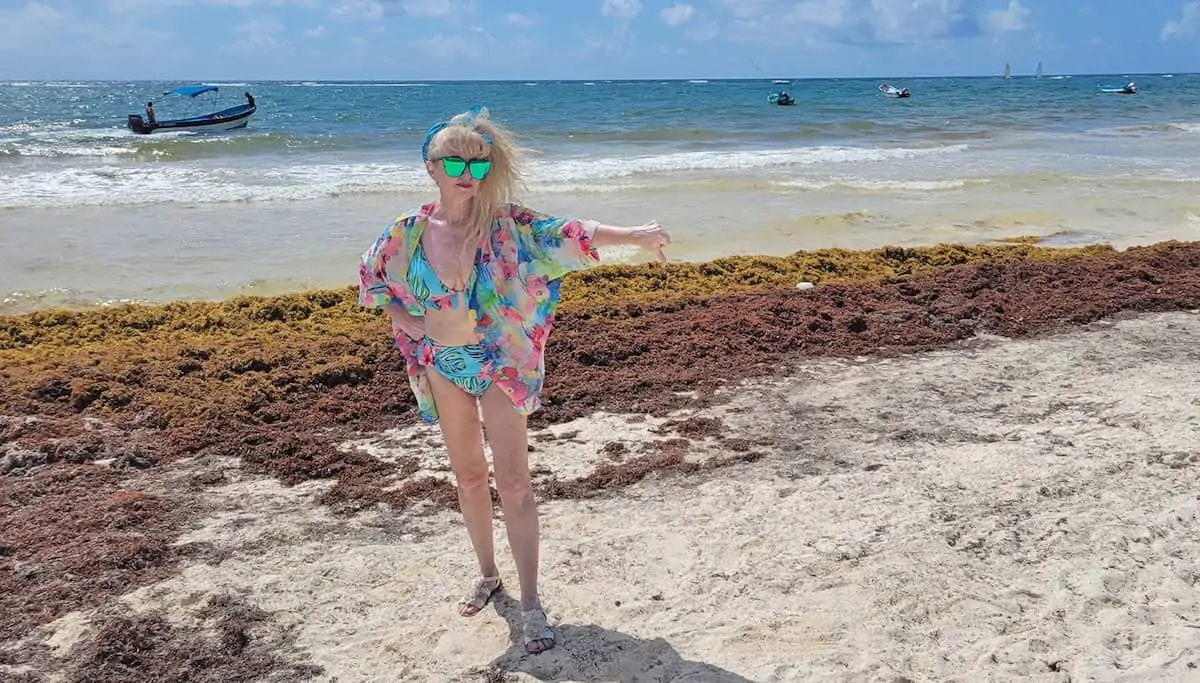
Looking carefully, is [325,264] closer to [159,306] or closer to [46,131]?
[159,306]

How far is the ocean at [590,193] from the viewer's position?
34.0 ft

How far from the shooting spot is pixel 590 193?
16.1m

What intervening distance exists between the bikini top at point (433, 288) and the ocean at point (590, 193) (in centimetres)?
44

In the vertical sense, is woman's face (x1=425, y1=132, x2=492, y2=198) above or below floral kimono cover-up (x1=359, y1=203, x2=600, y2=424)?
above

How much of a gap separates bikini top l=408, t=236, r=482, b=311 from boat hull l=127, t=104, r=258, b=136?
30.2 meters

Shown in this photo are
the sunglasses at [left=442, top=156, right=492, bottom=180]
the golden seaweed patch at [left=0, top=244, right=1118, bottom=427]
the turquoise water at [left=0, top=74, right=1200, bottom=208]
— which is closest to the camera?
the sunglasses at [left=442, top=156, right=492, bottom=180]

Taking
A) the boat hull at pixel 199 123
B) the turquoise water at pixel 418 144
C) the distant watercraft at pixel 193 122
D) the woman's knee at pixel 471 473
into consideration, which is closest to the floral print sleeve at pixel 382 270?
the woman's knee at pixel 471 473

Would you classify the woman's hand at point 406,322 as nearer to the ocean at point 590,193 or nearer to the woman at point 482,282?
the woman at point 482,282

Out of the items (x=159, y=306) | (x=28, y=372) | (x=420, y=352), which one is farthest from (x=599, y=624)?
(x=159, y=306)

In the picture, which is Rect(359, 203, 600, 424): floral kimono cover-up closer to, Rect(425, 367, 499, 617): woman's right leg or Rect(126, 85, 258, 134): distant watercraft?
Rect(425, 367, 499, 617): woman's right leg

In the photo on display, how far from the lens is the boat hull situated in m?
29.6

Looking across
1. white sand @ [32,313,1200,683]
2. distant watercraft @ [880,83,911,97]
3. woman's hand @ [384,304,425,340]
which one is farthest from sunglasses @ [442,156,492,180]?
distant watercraft @ [880,83,911,97]

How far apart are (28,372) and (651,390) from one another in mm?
3861

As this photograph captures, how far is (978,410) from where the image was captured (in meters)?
5.29
